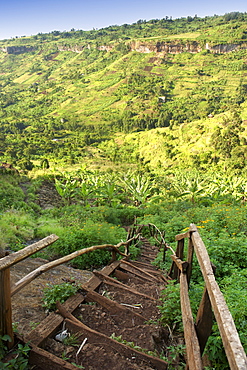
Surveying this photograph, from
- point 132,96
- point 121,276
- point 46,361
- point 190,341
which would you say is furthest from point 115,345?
point 132,96

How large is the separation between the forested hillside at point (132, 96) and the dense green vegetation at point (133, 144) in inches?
20.0

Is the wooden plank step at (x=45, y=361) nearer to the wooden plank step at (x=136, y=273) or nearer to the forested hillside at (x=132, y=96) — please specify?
the wooden plank step at (x=136, y=273)

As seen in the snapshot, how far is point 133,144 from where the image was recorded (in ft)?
222

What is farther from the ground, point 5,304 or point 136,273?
point 5,304

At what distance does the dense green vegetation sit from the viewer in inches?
228

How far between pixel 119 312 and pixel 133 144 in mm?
66019

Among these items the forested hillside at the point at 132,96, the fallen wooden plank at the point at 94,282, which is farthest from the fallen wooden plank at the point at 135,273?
the forested hillside at the point at 132,96

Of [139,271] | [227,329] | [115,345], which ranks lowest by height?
[139,271]

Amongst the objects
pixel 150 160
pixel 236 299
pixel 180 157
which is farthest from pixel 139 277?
pixel 150 160

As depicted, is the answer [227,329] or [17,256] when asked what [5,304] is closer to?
[17,256]

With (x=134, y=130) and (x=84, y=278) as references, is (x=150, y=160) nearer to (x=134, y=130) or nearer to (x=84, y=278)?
(x=134, y=130)

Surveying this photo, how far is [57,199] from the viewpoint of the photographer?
17250 mm

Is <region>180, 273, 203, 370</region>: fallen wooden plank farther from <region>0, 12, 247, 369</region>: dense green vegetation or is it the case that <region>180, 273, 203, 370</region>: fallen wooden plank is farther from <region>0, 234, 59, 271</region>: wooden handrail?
→ <region>0, 234, 59, 271</region>: wooden handrail

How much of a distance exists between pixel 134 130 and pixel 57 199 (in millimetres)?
68273
